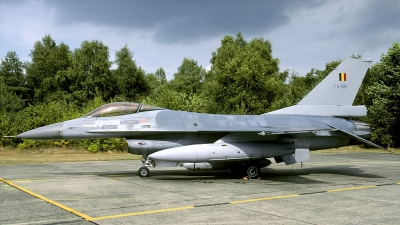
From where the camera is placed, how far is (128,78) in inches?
2045

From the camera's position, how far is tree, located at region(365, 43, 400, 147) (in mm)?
33406

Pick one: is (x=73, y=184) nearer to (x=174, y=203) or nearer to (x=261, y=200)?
(x=174, y=203)

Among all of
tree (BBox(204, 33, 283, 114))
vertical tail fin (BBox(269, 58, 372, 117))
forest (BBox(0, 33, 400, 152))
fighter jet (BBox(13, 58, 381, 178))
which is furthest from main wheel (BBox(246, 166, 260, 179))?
tree (BBox(204, 33, 283, 114))

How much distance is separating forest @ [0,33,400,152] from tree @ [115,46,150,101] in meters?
0.14

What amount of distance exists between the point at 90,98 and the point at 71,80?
423 cm

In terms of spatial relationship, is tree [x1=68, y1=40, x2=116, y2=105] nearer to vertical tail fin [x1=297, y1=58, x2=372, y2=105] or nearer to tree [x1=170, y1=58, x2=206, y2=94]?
tree [x1=170, y1=58, x2=206, y2=94]

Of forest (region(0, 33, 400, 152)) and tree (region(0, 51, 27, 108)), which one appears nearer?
forest (region(0, 33, 400, 152))

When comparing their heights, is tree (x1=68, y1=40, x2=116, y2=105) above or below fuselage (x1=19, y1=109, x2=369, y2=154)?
above

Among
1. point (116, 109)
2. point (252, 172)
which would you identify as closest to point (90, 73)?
point (116, 109)

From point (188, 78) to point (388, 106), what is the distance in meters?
36.5

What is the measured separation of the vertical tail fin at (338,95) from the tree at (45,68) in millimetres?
44390

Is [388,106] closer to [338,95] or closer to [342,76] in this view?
[342,76]

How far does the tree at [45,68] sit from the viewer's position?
171ft

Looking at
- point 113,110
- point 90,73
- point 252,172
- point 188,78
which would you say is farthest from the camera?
point 188,78
